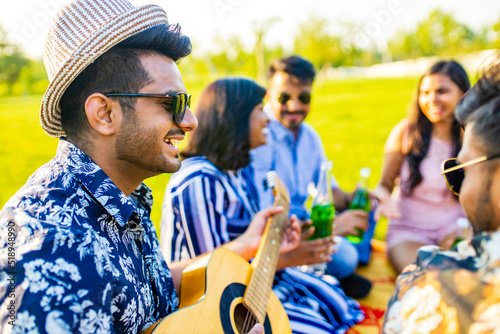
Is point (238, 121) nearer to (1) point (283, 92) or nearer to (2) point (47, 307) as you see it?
(1) point (283, 92)

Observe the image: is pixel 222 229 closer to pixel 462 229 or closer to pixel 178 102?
pixel 178 102

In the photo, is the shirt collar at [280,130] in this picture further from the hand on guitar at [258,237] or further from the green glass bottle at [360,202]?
the hand on guitar at [258,237]

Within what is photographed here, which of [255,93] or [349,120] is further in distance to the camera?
[349,120]

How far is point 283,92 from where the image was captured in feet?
12.1

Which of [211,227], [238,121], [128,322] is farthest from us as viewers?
[238,121]

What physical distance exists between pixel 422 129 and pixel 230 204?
2.17 meters

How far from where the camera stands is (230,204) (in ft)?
7.73

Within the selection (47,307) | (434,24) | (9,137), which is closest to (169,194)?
(47,307)

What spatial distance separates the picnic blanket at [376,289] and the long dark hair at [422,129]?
79 centimetres

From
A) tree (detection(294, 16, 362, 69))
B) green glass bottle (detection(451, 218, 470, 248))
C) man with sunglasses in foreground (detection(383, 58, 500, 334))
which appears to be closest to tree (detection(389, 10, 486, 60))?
tree (detection(294, 16, 362, 69))

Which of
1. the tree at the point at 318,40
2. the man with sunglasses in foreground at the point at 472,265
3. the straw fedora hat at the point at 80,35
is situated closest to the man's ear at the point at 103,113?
the straw fedora hat at the point at 80,35

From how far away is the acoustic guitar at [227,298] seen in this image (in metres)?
1.46

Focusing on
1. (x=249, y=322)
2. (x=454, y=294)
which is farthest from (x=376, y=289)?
(x=454, y=294)

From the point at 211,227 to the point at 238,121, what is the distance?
78cm
